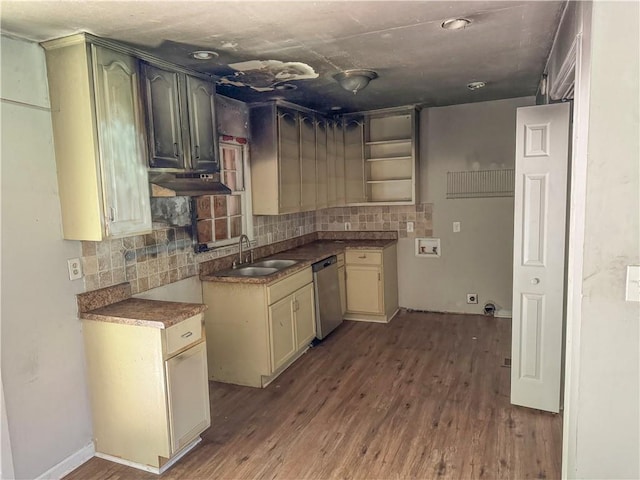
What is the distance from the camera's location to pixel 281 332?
11.7 ft

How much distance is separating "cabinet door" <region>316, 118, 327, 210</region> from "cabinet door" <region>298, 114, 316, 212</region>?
74 mm

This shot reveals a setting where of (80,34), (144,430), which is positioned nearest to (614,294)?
(144,430)

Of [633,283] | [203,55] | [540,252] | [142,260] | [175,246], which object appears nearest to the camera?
[633,283]

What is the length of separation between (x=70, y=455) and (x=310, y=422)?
1397 millimetres

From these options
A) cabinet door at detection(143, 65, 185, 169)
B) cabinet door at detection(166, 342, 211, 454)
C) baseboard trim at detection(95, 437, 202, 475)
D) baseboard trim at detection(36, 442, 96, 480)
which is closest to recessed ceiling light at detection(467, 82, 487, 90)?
cabinet door at detection(143, 65, 185, 169)

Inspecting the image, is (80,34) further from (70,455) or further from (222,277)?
(70,455)

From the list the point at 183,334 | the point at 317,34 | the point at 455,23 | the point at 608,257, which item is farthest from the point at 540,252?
the point at 183,334

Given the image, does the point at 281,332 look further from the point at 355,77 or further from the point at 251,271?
the point at 355,77

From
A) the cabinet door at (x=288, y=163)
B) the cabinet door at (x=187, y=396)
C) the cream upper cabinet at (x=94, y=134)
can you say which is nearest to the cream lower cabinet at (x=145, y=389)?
the cabinet door at (x=187, y=396)

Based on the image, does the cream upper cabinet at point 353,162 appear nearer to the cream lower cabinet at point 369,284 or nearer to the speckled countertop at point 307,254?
the speckled countertop at point 307,254

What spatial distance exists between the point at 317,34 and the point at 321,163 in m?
2.43

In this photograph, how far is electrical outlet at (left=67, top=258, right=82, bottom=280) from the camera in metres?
2.50

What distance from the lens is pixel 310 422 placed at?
2.93 m

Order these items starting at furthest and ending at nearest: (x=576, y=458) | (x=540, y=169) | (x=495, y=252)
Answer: (x=495, y=252) → (x=540, y=169) → (x=576, y=458)
